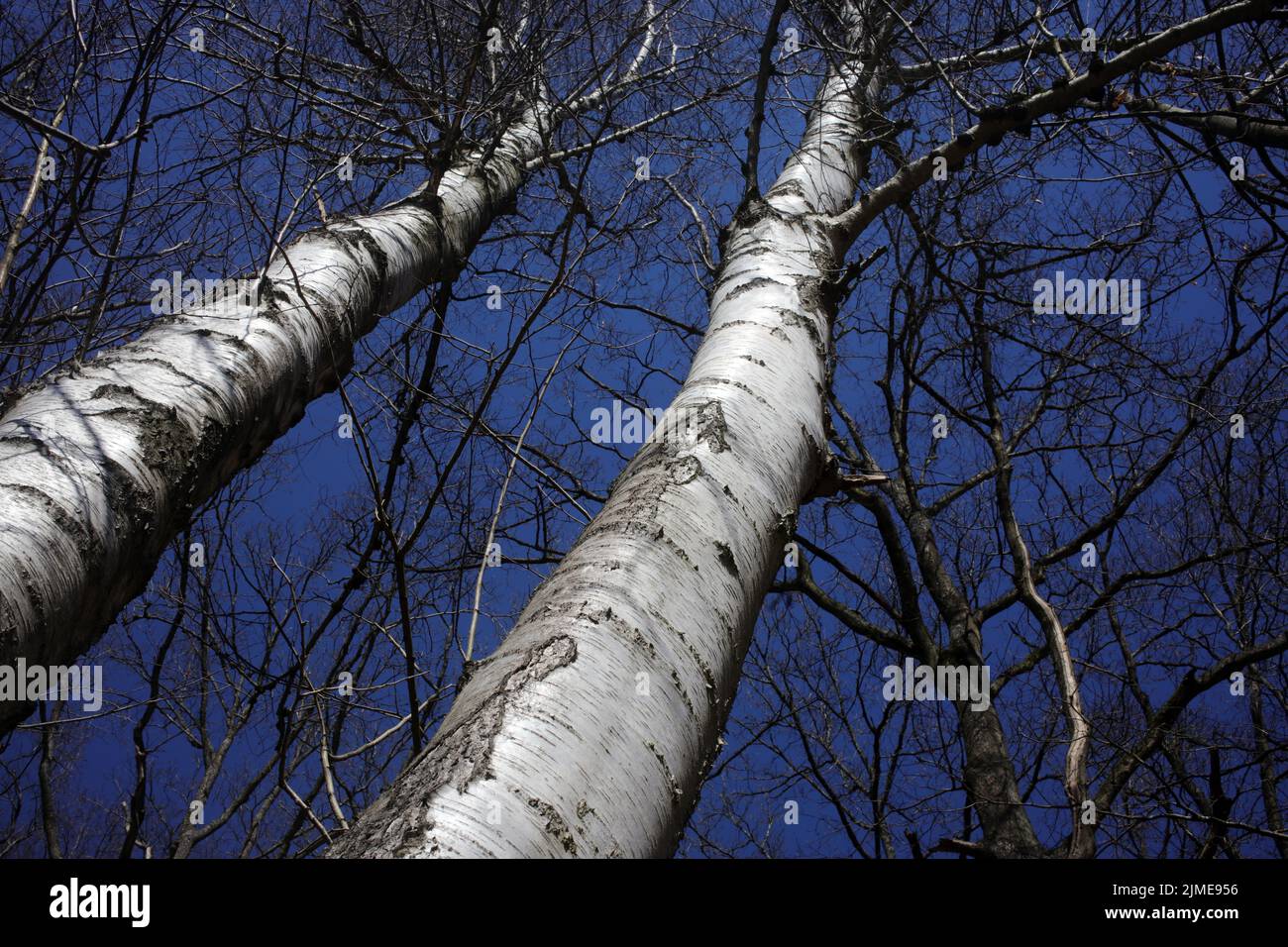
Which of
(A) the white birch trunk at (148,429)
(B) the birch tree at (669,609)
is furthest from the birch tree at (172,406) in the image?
(B) the birch tree at (669,609)

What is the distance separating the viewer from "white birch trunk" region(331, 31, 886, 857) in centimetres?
89

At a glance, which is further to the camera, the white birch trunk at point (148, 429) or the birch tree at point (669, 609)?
the white birch trunk at point (148, 429)

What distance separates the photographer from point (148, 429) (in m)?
1.86

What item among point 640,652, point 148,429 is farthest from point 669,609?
point 148,429

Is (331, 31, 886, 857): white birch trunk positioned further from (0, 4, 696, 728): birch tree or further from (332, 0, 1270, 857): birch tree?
(0, 4, 696, 728): birch tree

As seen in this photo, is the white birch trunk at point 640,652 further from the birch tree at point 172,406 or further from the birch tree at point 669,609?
the birch tree at point 172,406

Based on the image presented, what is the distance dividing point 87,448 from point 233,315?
731mm

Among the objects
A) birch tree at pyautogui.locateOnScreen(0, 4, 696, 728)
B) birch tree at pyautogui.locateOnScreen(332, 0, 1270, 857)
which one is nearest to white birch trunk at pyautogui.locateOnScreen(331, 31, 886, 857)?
birch tree at pyautogui.locateOnScreen(332, 0, 1270, 857)

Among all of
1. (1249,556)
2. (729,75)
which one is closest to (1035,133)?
(729,75)

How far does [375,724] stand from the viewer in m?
5.30

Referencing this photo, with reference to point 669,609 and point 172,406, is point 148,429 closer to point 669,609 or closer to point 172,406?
point 172,406

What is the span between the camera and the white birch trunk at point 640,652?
89 centimetres

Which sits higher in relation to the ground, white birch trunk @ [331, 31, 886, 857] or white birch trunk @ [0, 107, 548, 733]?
white birch trunk @ [0, 107, 548, 733]
